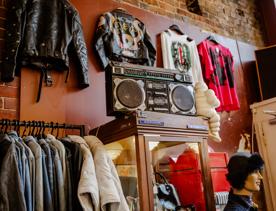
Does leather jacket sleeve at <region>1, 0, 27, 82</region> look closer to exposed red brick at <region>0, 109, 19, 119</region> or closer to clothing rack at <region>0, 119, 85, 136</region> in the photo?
exposed red brick at <region>0, 109, 19, 119</region>

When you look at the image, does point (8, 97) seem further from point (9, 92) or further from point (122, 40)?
point (122, 40)

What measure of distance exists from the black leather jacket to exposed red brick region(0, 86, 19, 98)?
0.06 meters

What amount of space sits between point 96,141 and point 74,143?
142 millimetres

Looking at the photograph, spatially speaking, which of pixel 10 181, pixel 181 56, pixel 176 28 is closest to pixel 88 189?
pixel 10 181

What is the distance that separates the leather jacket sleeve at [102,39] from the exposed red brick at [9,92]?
0.67 m

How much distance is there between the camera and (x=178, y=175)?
2.05m

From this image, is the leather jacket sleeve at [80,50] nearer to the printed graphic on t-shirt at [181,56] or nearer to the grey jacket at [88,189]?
the grey jacket at [88,189]

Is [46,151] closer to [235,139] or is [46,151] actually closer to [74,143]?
[74,143]

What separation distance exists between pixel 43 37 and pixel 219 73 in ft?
6.01

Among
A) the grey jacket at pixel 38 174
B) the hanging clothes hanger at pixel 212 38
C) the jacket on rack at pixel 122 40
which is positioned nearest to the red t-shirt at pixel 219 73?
the hanging clothes hanger at pixel 212 38

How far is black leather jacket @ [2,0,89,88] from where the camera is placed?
6.36 feet

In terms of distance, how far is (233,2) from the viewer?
4020mm

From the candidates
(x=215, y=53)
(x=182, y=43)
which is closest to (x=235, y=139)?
(x=215, y=53)

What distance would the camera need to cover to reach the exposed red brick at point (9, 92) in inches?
77.2
